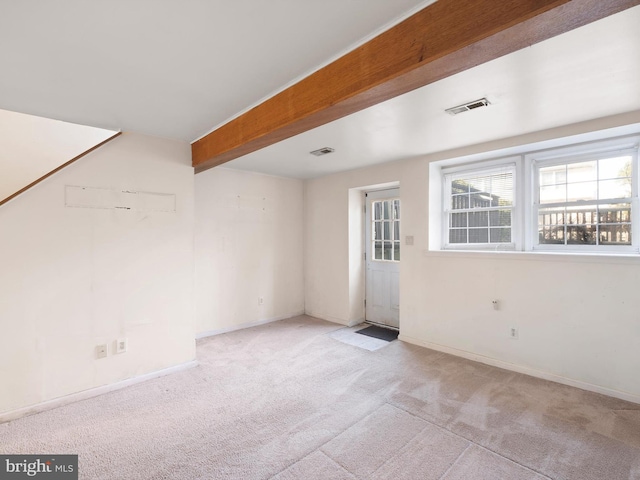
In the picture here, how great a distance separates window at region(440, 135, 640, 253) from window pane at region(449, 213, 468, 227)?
0.04ft

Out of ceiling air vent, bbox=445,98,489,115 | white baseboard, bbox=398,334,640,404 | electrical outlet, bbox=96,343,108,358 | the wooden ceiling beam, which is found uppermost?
ceiling air vent, bbox=445,98,489,115

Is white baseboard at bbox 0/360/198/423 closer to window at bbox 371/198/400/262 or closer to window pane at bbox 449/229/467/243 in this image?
window at bbox 371/198/400/262

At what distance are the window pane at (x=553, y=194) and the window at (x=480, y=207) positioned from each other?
0.90 feet

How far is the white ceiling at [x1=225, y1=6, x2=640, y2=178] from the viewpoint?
1662 millimetres

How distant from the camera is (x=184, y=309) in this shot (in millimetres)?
3301

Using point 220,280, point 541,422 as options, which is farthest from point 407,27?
point 220,280

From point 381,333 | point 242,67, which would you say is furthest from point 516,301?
point 242,67

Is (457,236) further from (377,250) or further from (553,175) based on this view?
(377,250)

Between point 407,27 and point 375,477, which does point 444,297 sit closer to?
point 375,477

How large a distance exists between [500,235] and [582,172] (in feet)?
3.14

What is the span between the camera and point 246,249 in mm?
4715

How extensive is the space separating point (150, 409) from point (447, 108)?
3.40 m

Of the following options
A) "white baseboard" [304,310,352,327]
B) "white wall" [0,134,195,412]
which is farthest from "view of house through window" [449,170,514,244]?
"white wall" [0,134,195,412]

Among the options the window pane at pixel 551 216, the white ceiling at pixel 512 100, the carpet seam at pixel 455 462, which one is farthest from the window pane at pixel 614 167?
the carpet seam at pixel 455 462
